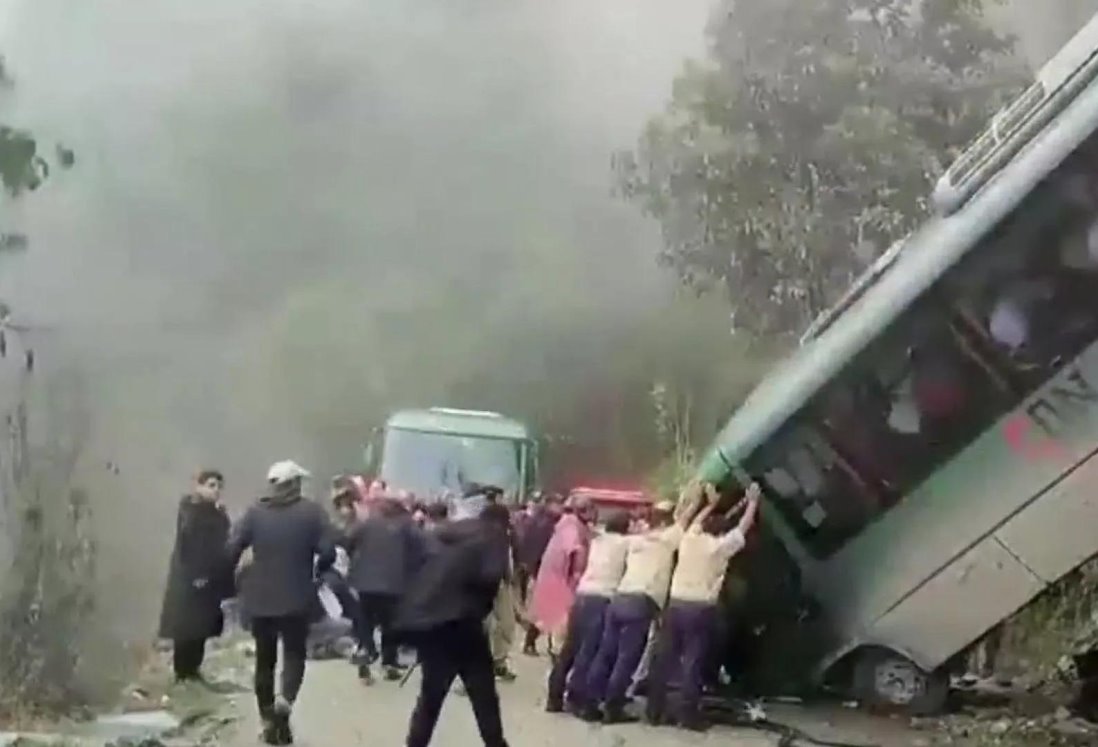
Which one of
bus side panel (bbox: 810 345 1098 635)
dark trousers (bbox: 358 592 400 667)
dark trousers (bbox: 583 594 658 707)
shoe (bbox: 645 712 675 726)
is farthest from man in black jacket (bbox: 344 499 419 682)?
bus side panel (bbox: 810 345 1098 635)

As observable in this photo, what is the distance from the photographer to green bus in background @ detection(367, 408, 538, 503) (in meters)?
3.24

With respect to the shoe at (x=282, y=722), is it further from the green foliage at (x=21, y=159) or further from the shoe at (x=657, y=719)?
the green foliage at (x=21, y=159)

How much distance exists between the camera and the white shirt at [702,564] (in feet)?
10.8

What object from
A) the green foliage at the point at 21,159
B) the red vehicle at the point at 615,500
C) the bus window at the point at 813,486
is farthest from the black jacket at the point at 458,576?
the green foliage at the point at 21,159

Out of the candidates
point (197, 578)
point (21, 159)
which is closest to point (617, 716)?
point (197, 578)

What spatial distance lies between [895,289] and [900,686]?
842 mm

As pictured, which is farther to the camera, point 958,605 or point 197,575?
point 197,575

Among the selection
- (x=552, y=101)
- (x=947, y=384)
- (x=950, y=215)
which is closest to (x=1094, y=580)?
(x=947, y=384)

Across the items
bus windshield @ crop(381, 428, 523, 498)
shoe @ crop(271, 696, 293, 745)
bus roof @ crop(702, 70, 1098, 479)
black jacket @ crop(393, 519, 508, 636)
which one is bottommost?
shoe @ crop(271, 696, 293, 745)

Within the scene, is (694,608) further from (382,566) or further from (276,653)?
(276,653)

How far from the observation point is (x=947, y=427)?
3.24 m

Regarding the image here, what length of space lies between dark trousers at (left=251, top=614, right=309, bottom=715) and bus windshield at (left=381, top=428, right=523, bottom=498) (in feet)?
1.25

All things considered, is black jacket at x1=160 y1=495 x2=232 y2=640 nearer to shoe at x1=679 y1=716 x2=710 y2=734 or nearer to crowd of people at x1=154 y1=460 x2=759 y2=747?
crowd of people at x1=154 y1=460 x2=759 y2=747

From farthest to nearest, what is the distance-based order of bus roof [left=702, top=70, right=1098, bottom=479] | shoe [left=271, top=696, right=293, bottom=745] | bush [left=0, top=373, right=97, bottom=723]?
bush [left=0, top=373, right=97, bottom=723], shoe [left=271, top=696, right=293, bottom=745], bus roof [left=702, top=70, right=1098, bottom=479]
